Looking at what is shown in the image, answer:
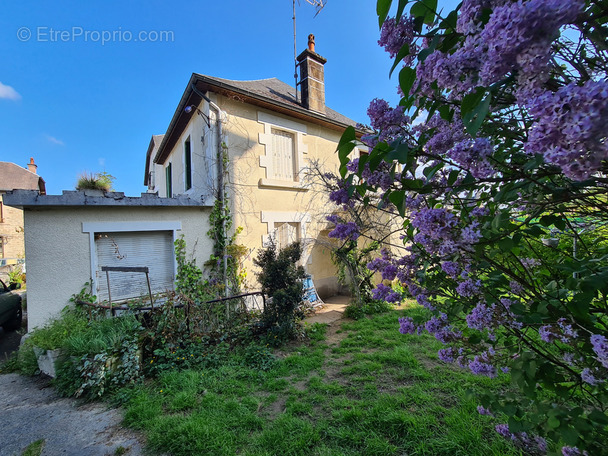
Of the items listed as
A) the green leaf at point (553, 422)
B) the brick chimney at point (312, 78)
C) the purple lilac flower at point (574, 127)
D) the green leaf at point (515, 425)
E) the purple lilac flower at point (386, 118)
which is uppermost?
the brick chimney at point (312, 78)

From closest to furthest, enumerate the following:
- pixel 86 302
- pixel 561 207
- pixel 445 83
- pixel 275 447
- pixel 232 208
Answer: pixel 445 83 → pixel 561 207 → pixel 275 447 → pixel 86 302 → pixel 232 208

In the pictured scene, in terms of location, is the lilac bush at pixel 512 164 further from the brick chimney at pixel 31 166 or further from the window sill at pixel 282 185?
the brick chimney at pixel 31 166

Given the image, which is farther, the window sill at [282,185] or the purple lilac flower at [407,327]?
the window sill at [282,185]

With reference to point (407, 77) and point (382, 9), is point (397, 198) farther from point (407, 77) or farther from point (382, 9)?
point (382, 9)

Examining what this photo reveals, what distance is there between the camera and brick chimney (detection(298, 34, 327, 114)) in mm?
8148

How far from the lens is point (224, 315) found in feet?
16.9

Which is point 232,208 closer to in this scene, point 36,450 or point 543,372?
point 36,450

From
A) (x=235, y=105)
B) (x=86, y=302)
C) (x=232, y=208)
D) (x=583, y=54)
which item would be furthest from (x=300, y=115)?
(x=583, y=54)

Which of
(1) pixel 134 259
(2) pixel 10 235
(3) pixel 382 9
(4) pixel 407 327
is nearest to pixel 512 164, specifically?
(3) pixel 382 9

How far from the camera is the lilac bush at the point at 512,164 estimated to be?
621 millimetres

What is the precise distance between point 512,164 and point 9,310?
33.6 feet

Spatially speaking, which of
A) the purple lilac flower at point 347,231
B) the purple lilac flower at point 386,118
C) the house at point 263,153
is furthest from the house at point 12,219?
the purple lilac flower at point 386,118

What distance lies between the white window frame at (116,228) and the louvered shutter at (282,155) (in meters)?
2.87

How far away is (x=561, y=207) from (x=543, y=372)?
679 millimetres
